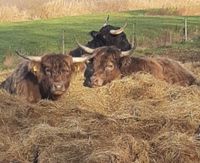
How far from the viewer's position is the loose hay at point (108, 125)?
673 centimetres

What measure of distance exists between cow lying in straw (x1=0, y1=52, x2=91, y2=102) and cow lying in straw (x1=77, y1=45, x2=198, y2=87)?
477mm

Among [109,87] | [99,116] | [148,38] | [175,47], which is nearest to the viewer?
[99,116]

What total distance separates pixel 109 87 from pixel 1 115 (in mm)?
1976

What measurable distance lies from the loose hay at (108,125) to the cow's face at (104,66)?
61cm

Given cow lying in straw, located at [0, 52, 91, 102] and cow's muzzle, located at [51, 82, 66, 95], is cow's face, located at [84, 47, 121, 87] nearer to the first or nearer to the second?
cow lying in straw, located at [0, 52, 91, 102]

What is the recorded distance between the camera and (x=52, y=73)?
986cm

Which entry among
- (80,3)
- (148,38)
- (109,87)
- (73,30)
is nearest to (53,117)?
(109,87)

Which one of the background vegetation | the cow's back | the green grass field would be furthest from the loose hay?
the background vegetation

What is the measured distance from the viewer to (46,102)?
906cm

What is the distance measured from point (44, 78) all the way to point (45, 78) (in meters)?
0.02

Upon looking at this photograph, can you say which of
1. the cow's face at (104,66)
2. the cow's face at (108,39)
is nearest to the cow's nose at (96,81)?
the cow's face at (104,66)

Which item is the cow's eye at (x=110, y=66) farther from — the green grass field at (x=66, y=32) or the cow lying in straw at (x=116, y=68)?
the green grass field at (x=66, y=32)

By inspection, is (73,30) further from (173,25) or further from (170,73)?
(170,73)

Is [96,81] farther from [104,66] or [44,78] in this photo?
[44,78]
